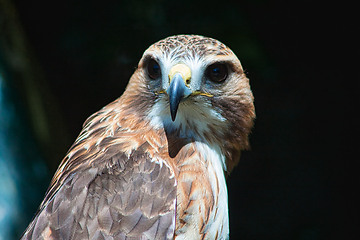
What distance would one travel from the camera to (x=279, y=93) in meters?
3.88

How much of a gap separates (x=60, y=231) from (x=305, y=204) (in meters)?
3.33

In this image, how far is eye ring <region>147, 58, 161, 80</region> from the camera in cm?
192

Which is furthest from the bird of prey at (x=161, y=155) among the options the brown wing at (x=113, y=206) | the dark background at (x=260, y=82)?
the dark background at (x=260, y=82)

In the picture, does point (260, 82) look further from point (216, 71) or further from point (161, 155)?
point (161, 155)

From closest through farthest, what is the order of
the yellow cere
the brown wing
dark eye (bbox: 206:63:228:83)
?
the brown wing
the yellow cere
dark eye (bbox: 206:63:228:83)

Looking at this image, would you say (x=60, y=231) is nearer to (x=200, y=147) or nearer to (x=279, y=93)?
(x=200, y=147)

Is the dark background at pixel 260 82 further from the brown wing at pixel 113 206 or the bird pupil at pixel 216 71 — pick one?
the brown wing at pixel 113 206

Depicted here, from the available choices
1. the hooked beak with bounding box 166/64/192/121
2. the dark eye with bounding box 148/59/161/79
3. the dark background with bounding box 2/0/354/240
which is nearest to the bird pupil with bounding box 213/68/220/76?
the hooked beak with bounding box 166/64/192/121

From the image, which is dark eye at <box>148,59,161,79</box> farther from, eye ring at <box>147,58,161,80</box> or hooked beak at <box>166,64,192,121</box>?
hooked beak at <box>166,64,192,121</box>

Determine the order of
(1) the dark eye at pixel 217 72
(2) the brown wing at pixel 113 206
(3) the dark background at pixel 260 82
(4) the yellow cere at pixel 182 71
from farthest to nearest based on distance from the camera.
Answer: (3) the dark background at pixel 260 82 → (1) the dark eye at pixel 217 72 → (4) the yellow cere at pixel 182 71 → (2) the brown wing at pixel 113 206

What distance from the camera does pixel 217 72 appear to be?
1940mm

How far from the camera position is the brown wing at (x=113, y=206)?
1556mm

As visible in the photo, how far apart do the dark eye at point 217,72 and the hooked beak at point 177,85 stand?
0.20 m

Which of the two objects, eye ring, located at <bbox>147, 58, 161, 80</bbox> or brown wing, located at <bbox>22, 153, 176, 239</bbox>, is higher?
eye ring, located at <bbox>147, 58, 161, 80</bbox>
